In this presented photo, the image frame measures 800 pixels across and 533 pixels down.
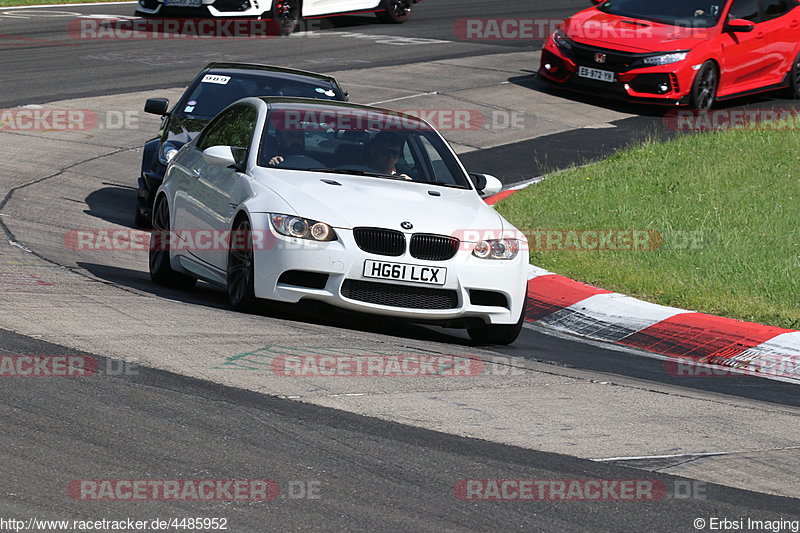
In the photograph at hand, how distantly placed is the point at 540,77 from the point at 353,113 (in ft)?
38.2

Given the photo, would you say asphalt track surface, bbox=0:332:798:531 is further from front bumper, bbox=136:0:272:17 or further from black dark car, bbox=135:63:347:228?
front bumper, bbox=136:0:272:17

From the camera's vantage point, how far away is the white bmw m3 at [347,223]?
8031mm

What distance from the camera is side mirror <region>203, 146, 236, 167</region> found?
349 inches

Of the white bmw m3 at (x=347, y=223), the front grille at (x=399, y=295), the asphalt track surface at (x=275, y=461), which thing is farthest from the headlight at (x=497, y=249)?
the asphalt track surface at (x=275, y=461)

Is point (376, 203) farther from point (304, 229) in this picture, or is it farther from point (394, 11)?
point (394, 11)

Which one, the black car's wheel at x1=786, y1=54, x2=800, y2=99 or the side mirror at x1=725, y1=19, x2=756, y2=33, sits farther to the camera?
the black car's wheel at x1=786, y1=54, x2=800, y2=99

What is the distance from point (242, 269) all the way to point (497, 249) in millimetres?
1633

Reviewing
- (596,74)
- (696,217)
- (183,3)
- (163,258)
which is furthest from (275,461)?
(183,3)

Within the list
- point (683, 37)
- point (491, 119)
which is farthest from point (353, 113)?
point (683, 37)

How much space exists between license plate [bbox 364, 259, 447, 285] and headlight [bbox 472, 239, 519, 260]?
12.8 inches

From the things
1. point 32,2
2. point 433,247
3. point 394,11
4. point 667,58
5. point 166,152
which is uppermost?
point 433,247

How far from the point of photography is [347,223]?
8.02 m

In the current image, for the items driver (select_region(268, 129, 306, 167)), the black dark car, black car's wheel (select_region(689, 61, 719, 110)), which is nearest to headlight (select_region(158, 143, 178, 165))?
the black dark car

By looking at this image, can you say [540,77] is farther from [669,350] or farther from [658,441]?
[658,441]
